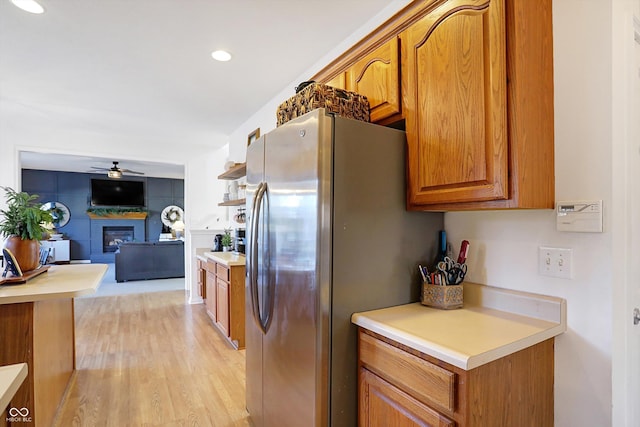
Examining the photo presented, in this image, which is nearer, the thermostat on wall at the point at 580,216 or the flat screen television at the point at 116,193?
the thermostat on wall at the point at 580,216

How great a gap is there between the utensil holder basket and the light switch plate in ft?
1.11

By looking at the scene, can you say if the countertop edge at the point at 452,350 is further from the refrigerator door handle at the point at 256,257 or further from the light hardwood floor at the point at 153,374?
the light hardwood floor at the point at 153,374

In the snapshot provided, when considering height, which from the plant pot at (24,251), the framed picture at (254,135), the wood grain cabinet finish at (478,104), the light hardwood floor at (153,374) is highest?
the framed picture at (254,135)

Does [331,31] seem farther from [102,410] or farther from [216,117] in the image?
[102,410]

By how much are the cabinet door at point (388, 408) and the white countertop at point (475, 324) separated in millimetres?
191

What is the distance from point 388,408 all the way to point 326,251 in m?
0.62

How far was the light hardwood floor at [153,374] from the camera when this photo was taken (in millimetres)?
2123

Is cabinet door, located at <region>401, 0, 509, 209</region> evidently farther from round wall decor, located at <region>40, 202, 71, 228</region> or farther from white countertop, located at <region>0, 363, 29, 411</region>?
round wall decor, located at <region>40, 202, 71, 228</region>

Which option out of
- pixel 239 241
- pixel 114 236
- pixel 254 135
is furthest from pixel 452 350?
pixel 114 236

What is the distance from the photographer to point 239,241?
412cm

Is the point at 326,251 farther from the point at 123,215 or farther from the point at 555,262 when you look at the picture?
the point at 123,215

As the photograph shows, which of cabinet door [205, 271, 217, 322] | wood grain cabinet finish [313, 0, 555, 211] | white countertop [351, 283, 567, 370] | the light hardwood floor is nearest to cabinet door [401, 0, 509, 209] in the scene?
wood grain cabinet finish [313, 0, 555, 211]

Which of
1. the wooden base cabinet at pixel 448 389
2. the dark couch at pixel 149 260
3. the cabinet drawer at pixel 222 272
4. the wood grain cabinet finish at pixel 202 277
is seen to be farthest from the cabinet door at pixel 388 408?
the dark couch at pixel 149 260

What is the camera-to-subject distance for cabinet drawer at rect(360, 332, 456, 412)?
1.00m
